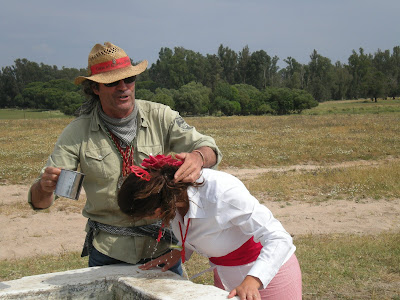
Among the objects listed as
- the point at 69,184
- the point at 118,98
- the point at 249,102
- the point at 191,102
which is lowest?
the point at 249,102

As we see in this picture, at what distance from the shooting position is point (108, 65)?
10.3 feet

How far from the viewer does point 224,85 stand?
249ft

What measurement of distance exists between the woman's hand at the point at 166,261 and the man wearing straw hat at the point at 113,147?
0.35 ft

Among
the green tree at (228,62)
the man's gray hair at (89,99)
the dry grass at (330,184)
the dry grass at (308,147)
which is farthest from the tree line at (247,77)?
the man's gray hair at (89,99)

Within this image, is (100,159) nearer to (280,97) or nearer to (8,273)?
(8,273)

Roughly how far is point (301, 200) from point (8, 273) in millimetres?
7396

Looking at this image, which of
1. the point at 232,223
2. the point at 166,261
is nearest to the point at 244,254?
the point at 232,223

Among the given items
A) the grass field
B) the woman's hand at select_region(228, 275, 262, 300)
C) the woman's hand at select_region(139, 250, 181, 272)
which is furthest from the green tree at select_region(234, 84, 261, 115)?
the woman's hand at select_region(228, 275, 262, 300)

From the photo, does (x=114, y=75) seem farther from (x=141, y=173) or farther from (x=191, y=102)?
(x=191, y=102)

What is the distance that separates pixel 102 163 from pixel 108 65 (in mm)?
677

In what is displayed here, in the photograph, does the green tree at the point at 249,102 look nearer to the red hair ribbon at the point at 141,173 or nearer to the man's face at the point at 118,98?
the man's face at the point at 118,98

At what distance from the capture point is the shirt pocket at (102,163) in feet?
10.1

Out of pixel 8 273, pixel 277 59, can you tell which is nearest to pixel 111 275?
→ pixel 8 273

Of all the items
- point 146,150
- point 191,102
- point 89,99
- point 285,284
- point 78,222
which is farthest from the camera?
point 191,102
